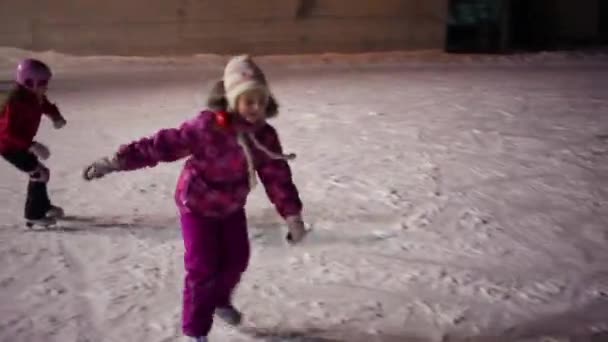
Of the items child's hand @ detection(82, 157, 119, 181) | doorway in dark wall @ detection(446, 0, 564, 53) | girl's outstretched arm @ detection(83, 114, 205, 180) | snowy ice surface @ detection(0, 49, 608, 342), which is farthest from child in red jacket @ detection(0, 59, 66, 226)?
doorway in dark wall @ detection(446, 0, 564, 53)

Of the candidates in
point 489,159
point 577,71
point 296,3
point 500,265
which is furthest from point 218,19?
point 500,265

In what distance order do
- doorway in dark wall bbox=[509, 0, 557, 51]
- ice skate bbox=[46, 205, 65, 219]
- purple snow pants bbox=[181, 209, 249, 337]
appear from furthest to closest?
1. doorway in dark wall bbox=[509, 0, 557, 51]
2. ice skate bbox=[46, 205, 65, 219]
3. purple snow pants bbox=[181, 209, 249, 337]

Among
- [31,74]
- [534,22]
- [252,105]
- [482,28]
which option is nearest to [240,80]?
[252,105]

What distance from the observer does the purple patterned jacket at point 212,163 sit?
255cm

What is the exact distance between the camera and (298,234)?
2672 mm

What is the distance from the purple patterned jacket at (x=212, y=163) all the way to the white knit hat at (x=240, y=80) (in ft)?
0.34

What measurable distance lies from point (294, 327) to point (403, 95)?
4.69 m

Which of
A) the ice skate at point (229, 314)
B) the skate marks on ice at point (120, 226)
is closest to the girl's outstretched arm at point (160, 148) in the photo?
the ice skate at point (229, 314)

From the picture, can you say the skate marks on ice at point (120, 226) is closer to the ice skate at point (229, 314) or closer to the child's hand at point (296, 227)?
the ice skate at point (229, 314)

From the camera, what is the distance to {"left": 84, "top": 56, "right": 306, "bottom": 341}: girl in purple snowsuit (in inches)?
100

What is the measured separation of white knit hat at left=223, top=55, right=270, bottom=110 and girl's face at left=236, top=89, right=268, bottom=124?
0.05 feet

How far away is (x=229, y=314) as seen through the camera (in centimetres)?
292

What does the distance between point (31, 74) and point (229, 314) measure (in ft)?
5.31

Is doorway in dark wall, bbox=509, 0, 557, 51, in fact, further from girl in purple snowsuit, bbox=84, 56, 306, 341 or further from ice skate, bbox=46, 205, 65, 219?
girl in purple snowsuit, bbox=84, 56, 306, 341
